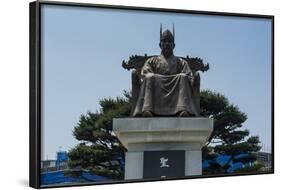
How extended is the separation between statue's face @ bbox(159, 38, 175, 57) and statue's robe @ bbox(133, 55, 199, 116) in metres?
0.05

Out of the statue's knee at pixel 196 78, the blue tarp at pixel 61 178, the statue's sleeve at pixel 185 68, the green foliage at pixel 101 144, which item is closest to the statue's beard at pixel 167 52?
the statue's sleeve at pixel 185 68

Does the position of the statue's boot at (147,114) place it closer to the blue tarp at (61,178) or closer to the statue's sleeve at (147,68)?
the statue's sleeve at (147,68)

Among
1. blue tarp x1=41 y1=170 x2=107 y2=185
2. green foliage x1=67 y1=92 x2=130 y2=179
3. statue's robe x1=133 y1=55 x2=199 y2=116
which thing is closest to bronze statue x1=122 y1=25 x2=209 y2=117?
statue's robe x1=133 y1=55 x2=199 y2=116

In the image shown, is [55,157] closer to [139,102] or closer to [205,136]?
[139,102]

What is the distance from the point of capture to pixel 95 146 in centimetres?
844

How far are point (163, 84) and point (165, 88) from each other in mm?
45

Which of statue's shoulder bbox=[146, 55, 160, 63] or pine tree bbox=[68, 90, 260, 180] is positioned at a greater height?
statue's shoulder bbox=[146, 55, 160, 63]

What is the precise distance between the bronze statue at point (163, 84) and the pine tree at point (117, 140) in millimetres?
171

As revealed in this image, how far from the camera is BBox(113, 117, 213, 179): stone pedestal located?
8.50 meters

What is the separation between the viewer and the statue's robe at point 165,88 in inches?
337

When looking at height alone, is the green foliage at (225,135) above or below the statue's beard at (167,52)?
below

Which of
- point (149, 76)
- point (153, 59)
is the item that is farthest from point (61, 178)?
point (153, 59)

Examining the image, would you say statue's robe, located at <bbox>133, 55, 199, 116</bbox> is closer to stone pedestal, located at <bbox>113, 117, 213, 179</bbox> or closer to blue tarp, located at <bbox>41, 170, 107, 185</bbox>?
stone pedestal, located at <bbox>113, 117, 213, 179</bbox>

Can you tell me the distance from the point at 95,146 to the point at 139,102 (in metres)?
0.62
